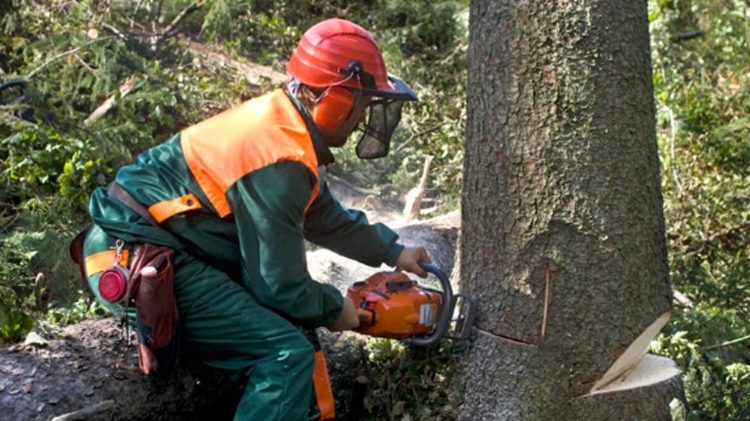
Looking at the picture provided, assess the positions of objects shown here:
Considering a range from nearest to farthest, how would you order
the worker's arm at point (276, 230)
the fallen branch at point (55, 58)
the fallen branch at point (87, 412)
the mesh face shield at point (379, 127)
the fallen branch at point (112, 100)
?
1. the worker's arm at point (276, 230)
2. the fallen branch at point (87, 412)
3. the mesh face shield at point (379, 127)
4. the fallen branch at point (55, 58)
5. the fallen branch at point (112, 100)

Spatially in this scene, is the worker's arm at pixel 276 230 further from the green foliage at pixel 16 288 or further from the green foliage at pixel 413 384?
the green foliage at pixel 16 288

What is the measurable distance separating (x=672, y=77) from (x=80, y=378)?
6340 mm

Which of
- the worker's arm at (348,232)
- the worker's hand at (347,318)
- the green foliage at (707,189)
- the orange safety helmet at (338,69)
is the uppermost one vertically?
the orange safety helmet at (338,69)

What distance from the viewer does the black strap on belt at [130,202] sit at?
123 inches

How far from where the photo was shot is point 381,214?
254 inches

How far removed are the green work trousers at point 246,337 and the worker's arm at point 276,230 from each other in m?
0.11

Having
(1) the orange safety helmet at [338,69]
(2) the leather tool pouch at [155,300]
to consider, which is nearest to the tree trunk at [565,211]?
(1) the orange safety helmet at [338,69]

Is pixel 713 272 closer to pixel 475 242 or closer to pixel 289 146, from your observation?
pixel 475 242

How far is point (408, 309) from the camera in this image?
10.9 ft

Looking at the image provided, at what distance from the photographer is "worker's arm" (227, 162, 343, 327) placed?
2.89m

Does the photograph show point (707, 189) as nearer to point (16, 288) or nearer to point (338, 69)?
point (338, 69)

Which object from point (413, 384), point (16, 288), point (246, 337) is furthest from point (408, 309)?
point (16, 288)

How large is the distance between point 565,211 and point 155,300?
1439 mm

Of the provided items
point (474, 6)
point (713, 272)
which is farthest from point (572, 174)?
point (713, 272)
